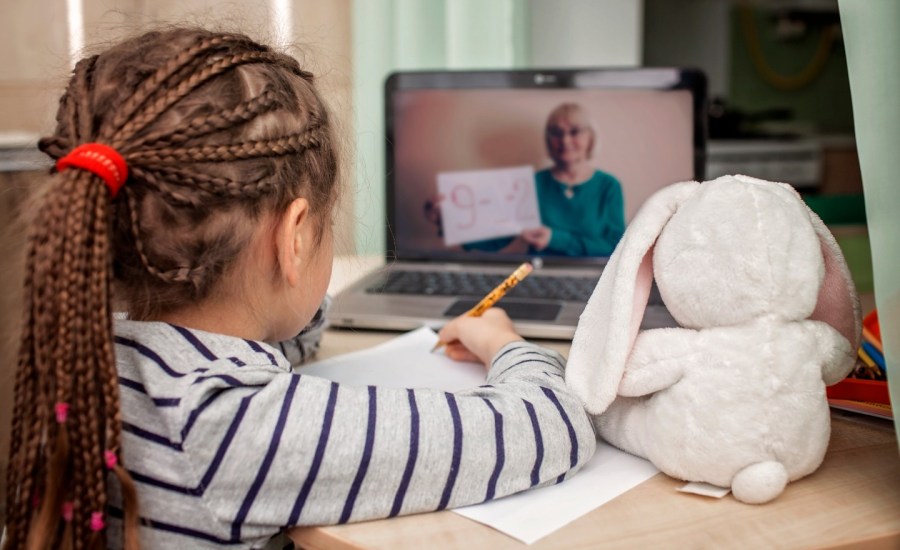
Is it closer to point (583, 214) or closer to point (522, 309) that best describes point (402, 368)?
point (522, 309)

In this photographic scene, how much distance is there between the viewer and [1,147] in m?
1.33

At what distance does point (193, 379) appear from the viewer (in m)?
0.51

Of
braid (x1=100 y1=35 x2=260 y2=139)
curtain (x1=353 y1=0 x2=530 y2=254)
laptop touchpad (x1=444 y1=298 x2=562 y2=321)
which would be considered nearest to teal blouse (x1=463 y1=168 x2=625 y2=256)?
laptop touchpad (x1=444 y1=298 x2=562 y2=321)

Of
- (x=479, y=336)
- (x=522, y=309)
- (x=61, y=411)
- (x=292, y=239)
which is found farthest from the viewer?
(x=522, y=309)

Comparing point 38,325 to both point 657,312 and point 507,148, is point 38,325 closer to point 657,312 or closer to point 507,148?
point 657,312

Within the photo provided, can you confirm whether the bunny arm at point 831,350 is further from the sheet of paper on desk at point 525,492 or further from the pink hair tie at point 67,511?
the pink hair tie at point 67,511

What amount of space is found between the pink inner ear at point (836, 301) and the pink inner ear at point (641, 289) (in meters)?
0.11

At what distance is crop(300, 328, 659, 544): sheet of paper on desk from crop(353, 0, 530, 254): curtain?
665mm

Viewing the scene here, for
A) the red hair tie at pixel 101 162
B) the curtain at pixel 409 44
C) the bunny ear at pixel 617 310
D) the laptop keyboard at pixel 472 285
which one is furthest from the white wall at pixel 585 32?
the red hair tie at pixel 101 162

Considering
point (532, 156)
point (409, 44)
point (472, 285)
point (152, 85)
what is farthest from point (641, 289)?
point (409, 44)

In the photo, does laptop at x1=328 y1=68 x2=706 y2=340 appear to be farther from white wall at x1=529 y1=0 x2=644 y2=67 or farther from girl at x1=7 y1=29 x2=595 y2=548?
white wall at x1=529 y1=0 x2=644 y2=67

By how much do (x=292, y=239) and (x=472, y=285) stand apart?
1.55ft

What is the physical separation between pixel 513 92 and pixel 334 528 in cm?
76

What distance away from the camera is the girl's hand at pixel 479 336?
2.42 ft
